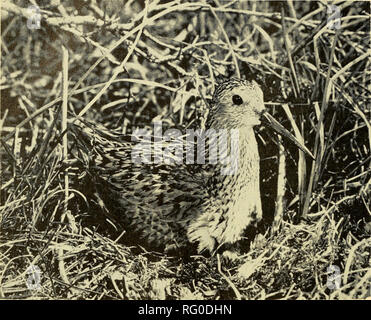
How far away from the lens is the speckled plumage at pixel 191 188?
1.57 m

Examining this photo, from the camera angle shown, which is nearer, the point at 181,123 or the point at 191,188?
the point at 191,188

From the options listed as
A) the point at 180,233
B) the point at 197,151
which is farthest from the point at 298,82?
the point at 180,233

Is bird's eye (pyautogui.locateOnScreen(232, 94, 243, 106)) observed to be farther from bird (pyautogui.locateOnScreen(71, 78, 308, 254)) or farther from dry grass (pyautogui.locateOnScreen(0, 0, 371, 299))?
dry grass (pyautogui.locateOnScreen(0, 0, 371, 299))

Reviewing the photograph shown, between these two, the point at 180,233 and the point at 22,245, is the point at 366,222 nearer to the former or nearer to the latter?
the point at 180,233

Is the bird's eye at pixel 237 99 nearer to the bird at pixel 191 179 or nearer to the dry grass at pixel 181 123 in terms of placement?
the bird at pixel 191 179

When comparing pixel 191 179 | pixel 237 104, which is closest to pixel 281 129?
pixel 237 104

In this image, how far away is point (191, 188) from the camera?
159 cm

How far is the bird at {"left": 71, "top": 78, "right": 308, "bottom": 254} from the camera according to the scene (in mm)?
1574

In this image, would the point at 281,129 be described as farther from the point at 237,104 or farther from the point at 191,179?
the point at 191,179

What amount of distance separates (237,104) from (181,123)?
0.20 metres

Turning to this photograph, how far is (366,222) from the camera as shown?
1649mm

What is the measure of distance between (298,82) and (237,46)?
0.71ft

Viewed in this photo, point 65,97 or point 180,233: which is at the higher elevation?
point 65,97

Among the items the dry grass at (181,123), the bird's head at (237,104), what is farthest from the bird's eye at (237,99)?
the dry grass at (181,123)
